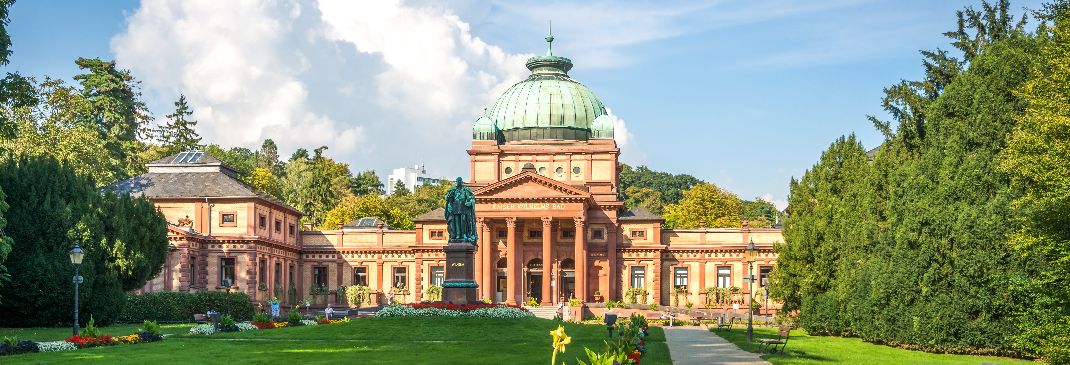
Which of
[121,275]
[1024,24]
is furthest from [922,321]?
[121,275]

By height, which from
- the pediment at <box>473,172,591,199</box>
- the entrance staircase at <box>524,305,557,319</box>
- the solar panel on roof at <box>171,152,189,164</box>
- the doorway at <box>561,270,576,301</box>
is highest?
the solar panel on roof at <box>171,152,189,164</box>

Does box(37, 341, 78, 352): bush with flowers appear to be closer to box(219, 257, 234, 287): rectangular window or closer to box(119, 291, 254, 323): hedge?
box(119, 291, 254, 323): hedge

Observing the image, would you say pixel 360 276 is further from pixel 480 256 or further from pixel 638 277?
pixel 638 277

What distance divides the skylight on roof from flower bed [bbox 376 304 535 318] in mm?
36378

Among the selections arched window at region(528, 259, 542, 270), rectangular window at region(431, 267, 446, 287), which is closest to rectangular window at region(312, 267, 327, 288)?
rectangular window at region(431, 267, 446, 287)

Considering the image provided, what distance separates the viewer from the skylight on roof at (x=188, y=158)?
81688 mm

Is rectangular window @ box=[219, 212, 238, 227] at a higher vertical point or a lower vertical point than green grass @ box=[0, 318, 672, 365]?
higher

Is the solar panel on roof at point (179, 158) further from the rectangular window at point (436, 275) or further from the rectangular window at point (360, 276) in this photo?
the rectangular window at point (436, 275)

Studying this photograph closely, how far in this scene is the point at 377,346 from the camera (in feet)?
119

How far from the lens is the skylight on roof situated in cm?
8169

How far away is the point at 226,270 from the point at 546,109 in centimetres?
2754

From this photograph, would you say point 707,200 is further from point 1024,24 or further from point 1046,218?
point 1046,218

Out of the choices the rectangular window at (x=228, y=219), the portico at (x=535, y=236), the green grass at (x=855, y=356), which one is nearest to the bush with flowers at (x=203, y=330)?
the green grass at (x=855, y=356)

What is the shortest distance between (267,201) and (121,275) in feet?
88.3
